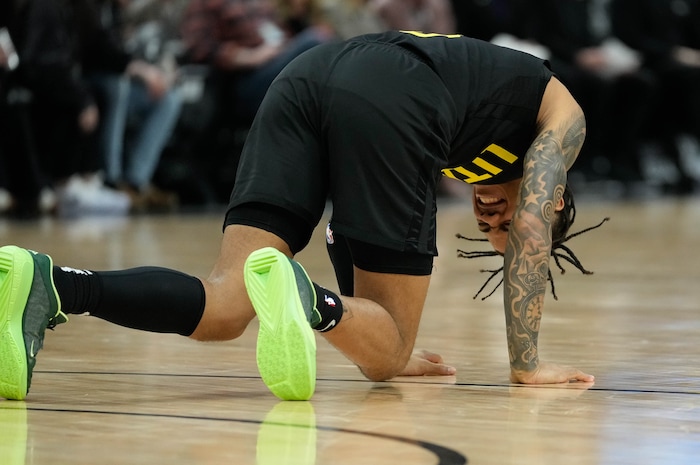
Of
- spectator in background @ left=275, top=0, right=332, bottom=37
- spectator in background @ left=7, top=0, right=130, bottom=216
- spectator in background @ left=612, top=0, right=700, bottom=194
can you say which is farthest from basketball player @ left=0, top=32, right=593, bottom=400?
spectator in background @ left=612, top=0, right=700, bottom=194

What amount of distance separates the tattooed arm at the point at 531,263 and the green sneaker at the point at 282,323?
537mm

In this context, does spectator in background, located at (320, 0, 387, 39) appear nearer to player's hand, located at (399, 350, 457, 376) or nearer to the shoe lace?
player's hand, located at (399, 350, 457, 376)

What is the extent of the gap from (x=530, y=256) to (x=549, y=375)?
264mm

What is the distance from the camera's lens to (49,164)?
889cm

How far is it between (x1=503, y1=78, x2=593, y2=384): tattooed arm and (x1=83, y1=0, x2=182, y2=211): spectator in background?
6389 mm

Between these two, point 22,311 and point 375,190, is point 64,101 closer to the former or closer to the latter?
point 375,190

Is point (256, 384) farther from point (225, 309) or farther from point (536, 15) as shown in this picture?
point (536, 15)

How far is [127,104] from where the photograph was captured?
955 cm

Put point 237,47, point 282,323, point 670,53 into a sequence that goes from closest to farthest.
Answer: point 282,323
point 237,47
point 670,53

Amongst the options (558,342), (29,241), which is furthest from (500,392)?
(29,241)

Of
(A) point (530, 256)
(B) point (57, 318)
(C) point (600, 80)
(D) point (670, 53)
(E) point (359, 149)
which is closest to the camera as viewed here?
(B) point (57, 318)

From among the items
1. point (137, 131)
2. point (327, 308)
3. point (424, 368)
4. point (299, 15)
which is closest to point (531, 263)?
point (424, 368)

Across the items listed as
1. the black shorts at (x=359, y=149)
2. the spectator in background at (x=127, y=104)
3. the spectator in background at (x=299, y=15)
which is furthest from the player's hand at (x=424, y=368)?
the spectator in background at (x=299, y=15)

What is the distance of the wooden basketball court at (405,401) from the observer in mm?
2092
